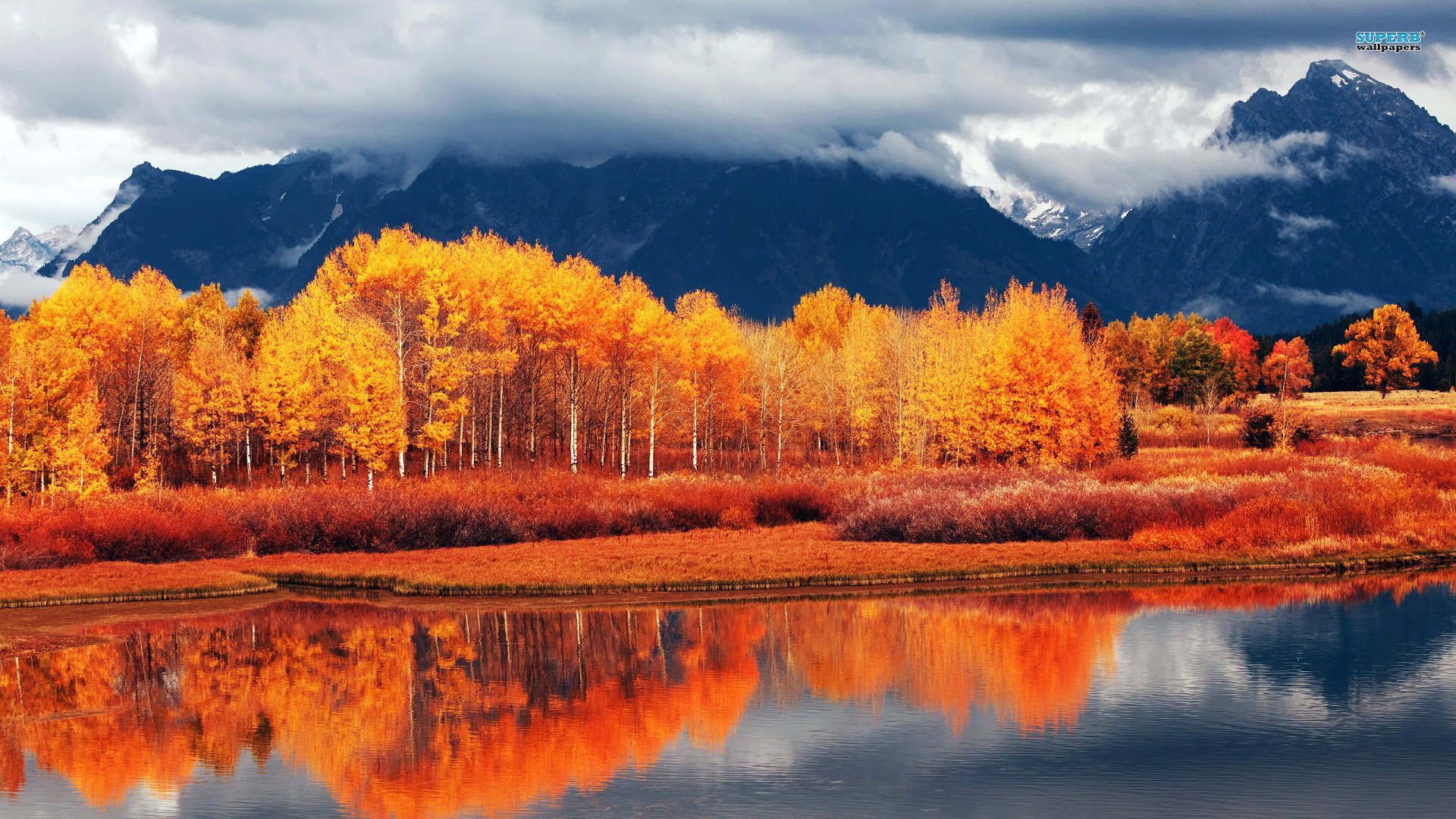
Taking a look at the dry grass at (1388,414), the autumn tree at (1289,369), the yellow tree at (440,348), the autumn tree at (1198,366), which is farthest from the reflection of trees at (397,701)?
the autumn tree at (1289,369)

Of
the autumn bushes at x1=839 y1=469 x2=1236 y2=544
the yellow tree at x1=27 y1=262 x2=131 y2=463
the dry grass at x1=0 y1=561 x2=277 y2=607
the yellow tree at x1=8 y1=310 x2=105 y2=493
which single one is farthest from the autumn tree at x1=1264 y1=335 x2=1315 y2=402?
the dry grass at x1=0 y1=561 x2=277 y2=607

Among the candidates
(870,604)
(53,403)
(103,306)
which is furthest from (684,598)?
(103,306)

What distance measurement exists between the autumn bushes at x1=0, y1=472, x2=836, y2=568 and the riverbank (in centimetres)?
161

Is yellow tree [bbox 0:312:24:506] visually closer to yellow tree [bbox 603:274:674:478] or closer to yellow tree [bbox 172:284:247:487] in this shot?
yellow tree [bbox 172:284:247:487]

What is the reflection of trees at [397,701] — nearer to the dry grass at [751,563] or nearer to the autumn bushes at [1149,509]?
the dry grass at [751,563]

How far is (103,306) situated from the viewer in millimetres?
88312

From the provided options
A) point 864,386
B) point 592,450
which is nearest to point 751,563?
point 864,386

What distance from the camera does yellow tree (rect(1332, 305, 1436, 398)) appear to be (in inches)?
6014

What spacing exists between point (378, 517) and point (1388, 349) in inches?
5620

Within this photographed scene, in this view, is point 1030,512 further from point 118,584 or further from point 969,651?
point 118,584

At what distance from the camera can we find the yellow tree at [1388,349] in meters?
Result: 153

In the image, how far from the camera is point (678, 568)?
42.6m

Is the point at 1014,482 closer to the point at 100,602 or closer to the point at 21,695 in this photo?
the point at 100,602

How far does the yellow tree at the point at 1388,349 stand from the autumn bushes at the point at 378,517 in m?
120
